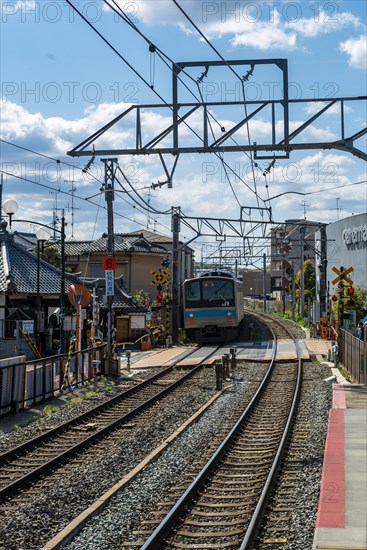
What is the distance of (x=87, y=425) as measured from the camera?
15.4m

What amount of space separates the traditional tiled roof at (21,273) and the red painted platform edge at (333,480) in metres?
15.1

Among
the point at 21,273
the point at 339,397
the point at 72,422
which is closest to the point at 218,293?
the point at 21,273

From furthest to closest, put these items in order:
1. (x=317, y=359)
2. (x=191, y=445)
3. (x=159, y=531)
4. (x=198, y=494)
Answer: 1. (x=317, y=359)
2. (x=191, y=445)
3. (x=198, y=494)
4. (x=159, y=531)

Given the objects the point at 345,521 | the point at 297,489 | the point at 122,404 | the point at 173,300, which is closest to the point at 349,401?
the point at 122,404

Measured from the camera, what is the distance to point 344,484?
10.1m

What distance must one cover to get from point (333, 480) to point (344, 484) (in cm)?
25

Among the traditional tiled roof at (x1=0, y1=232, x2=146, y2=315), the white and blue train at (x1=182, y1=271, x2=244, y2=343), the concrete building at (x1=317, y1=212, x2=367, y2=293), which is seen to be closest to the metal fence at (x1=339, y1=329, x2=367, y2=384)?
the traditional tiled roof at (x1=0, y1=232, x2=146, y2=315)

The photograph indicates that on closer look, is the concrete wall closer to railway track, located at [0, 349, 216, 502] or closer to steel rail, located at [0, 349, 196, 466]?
steel rail, located at [0, 349, 196, 466]

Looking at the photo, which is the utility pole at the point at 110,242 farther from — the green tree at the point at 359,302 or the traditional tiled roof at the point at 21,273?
the green tree at the point at 359,302

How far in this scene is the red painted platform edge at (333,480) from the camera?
8484mm

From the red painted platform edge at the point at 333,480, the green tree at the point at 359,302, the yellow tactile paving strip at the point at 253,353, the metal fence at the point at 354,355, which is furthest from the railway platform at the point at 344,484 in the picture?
the green tree at the point at 359,302

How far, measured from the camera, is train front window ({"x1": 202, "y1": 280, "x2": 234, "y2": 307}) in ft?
120

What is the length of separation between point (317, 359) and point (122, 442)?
56.8 ft

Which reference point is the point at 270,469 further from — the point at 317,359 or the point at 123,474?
the point at 317,359
